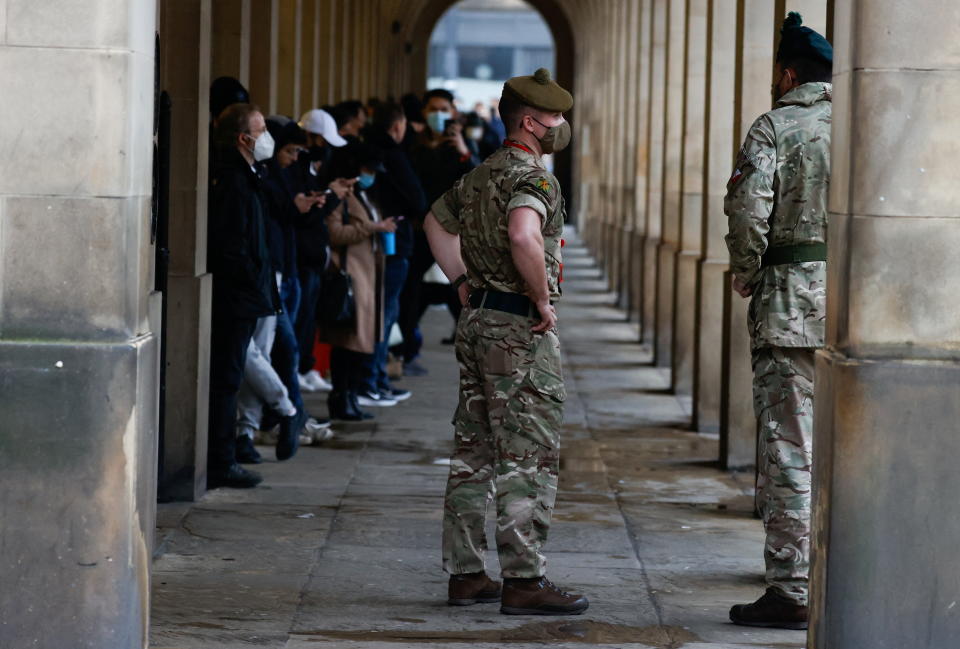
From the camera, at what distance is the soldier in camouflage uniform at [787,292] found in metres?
5.96

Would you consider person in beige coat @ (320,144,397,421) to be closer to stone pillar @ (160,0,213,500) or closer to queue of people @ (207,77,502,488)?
queue of people @ (207,77,502,488)

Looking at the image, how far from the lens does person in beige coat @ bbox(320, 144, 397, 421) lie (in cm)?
1049

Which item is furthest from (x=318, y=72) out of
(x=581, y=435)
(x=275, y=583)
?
(x=275, y=583)

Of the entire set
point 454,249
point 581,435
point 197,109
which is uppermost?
point 197,109

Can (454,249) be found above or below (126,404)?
above

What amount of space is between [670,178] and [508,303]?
29.5 ft

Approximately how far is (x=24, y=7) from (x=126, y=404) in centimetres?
115

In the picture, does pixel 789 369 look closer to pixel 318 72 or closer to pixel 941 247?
pixel 941 247

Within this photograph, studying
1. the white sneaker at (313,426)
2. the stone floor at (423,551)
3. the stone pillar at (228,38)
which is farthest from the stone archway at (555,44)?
the stone floor at (423,551)

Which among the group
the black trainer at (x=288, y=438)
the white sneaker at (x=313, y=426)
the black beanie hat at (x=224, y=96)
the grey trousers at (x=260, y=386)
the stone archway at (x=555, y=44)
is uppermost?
the stone archway at (x=555, y=44)

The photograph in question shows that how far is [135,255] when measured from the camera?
16.3 ft

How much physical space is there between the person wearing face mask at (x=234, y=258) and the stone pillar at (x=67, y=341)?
10.8 ft

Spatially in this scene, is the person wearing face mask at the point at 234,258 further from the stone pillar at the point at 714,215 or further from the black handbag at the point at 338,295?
the stone pillar at the point at 714,215

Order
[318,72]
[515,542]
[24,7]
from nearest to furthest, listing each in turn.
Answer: [24,7], [515,542], [318,72]
